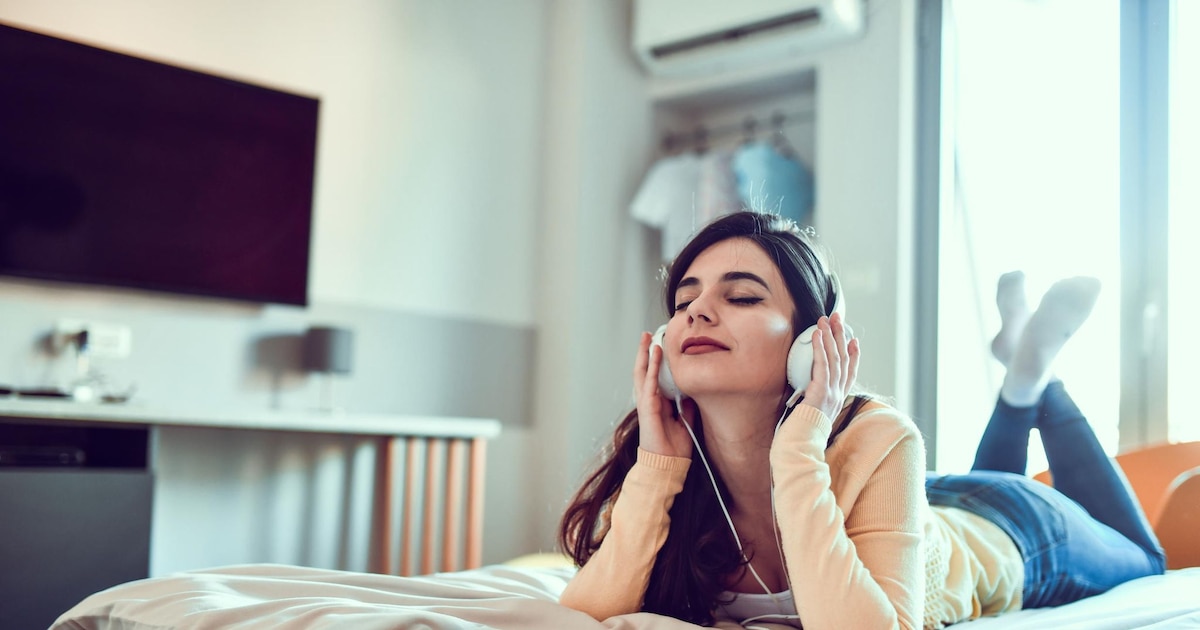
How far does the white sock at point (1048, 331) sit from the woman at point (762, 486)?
632 mm

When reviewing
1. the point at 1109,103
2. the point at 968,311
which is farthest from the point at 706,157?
the point at 1109,103

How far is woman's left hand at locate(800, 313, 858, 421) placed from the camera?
1.12 meters

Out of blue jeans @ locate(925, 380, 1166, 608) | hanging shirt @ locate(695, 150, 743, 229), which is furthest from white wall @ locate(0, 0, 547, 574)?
blue jeans @ locate(925, 380, 1166, 608)

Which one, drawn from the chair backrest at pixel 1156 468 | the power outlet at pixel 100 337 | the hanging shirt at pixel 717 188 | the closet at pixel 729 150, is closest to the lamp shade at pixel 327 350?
the power outlet at pixel 100 337

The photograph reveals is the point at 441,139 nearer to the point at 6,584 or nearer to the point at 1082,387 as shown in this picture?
the point at 6,584

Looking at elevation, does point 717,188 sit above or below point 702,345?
above

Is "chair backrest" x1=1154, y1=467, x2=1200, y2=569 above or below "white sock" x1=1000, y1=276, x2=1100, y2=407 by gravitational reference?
below

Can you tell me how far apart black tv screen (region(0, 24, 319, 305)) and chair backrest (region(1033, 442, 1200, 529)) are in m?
2.33

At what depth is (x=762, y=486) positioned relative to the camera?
128 cm

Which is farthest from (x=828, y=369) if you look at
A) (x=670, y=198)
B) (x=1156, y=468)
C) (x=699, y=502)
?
(x=670, y=198)

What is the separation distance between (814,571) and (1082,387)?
2.53 metres

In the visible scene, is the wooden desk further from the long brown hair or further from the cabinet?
the long brown hair

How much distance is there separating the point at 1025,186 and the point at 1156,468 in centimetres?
151

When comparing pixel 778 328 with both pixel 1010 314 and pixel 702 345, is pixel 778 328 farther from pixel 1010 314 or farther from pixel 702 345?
pixel 1010 314
